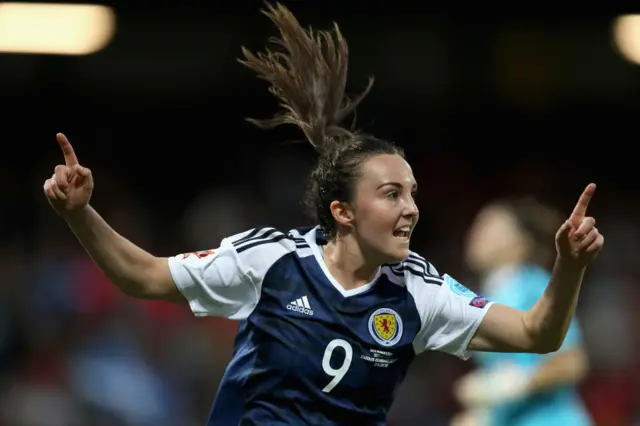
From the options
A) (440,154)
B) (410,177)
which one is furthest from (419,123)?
(410,177)

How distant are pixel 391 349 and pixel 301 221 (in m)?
5.49

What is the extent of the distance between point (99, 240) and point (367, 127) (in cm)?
672

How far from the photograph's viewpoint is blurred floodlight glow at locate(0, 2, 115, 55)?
9375 mm

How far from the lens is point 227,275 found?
3400mm

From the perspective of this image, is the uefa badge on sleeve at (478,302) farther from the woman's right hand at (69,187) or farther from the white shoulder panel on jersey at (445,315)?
the woman's right hand at (69,187)

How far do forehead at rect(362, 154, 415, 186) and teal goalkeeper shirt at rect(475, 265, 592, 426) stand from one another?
1823 millimetres

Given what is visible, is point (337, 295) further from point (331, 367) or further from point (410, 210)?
point (410, 210)

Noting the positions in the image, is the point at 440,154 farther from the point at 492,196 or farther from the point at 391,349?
the point at 391,349

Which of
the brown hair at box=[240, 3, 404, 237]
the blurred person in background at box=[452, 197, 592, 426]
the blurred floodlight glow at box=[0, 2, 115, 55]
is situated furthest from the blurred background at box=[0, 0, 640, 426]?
the brown hair at box=[240, 3, 404, 237]

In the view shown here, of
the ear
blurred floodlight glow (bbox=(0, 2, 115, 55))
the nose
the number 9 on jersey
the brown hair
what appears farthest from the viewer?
blurred floodlight glow (bbox=(0, 2, 115, 55))

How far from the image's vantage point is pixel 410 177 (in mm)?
3523

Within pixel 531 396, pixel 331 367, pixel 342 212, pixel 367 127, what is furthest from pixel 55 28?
pixel 331 367

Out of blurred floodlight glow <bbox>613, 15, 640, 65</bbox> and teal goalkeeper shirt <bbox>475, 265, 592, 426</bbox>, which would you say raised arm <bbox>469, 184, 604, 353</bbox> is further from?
blurred floodlight glow <bbox>613, 15, 640, 65</bbox>

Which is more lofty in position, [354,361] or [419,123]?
Answer: [419,123]
